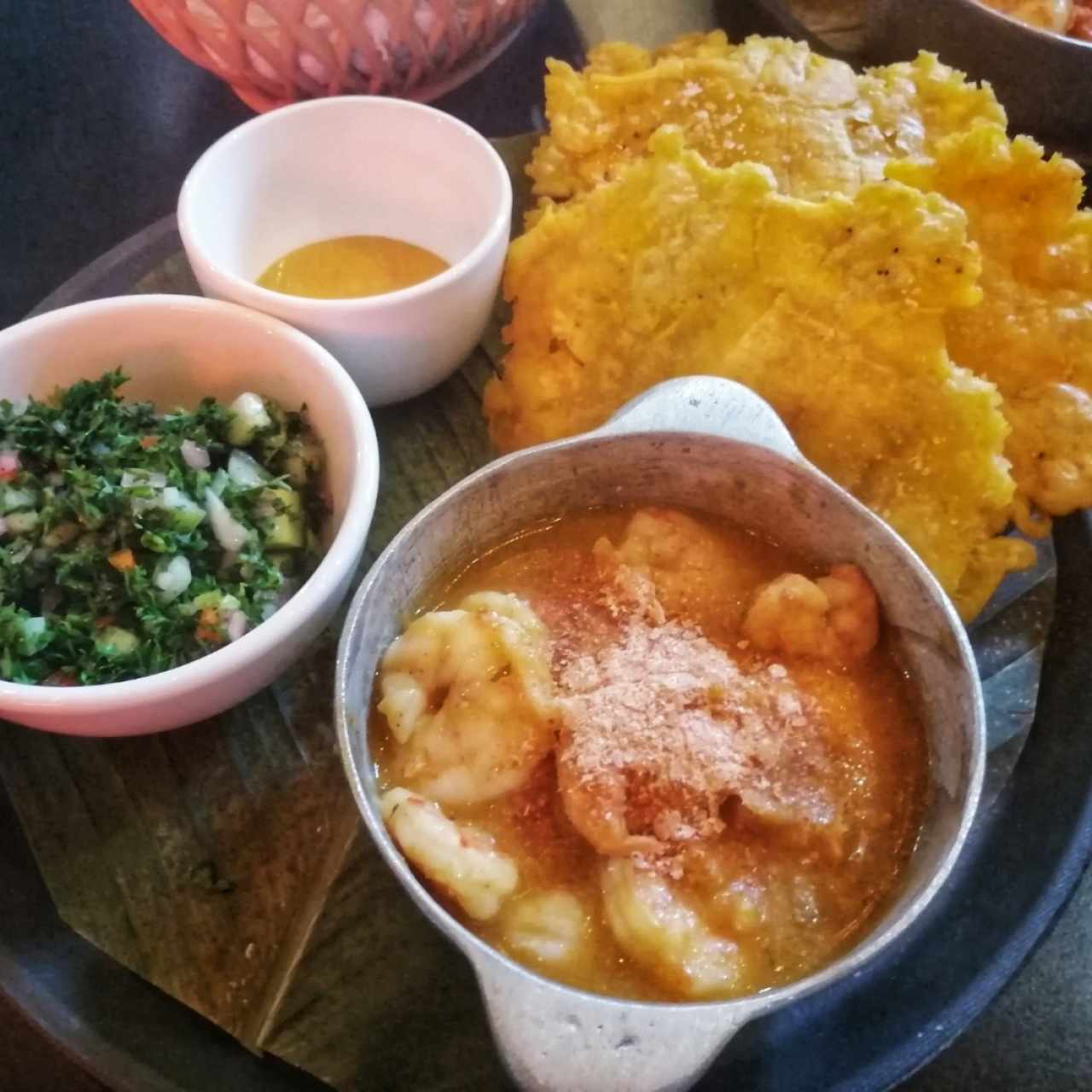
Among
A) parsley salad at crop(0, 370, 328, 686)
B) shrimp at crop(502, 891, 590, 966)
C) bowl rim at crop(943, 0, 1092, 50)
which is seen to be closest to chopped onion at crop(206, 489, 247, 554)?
parsley salad at crop(0, 370, 328, 686)

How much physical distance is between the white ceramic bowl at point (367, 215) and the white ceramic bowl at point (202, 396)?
92 millimetres

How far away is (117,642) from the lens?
1528 millimetres

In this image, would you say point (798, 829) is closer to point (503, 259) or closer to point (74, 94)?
point (503, 259)

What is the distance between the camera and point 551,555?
167 centimetres

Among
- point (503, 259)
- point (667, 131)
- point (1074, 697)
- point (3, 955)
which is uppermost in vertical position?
point (667, 131)

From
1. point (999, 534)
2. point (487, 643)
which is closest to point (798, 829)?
point (487, 643)

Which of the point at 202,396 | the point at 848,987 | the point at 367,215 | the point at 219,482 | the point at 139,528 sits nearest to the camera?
the point at 848,987

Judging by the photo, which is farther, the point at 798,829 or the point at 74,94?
the point at 74,94

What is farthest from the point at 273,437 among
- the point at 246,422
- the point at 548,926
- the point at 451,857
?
the point at 548,926

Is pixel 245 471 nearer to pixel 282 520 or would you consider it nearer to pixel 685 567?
pixel 282 520

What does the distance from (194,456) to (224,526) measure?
15 centimetres

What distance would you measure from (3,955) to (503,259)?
1404mm

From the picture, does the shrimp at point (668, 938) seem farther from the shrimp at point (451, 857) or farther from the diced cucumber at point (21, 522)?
the diced cucumber at point (21, 522)

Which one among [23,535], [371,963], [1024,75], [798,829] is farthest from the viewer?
[1024,75]
